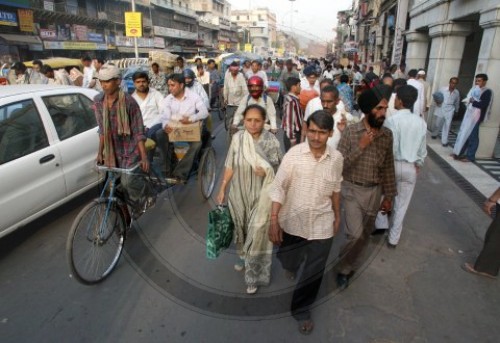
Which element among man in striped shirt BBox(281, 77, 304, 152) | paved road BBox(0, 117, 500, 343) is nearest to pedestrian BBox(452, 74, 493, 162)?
paved road BBox(0, 117, 500, 343)

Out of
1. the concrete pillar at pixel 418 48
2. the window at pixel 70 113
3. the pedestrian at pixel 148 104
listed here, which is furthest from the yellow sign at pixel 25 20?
the pedestrian at pixel 148 104

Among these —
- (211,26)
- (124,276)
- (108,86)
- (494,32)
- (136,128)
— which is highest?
(211,26)

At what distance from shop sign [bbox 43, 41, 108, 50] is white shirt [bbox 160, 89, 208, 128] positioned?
27052 mm

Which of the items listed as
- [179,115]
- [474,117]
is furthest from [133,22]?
[474,117]

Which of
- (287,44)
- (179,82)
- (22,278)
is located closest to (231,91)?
(179,82)

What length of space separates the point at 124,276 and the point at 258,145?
1800mm

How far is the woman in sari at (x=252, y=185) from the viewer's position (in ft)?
8.96

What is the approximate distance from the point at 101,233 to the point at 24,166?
→ 1.09 m

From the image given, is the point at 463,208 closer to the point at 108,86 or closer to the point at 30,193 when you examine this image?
the point at 108,86

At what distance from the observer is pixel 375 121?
273 cm

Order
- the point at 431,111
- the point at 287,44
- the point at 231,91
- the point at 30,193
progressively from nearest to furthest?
the point at 30,193
the point at 231,91
the point at 431,111
the point at 287,44

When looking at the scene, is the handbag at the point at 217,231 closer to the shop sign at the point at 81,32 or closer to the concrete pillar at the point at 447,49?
the concrete pillar at the point at 447,49

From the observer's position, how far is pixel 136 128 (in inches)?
138

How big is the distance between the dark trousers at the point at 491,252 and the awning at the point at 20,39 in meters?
27.2
